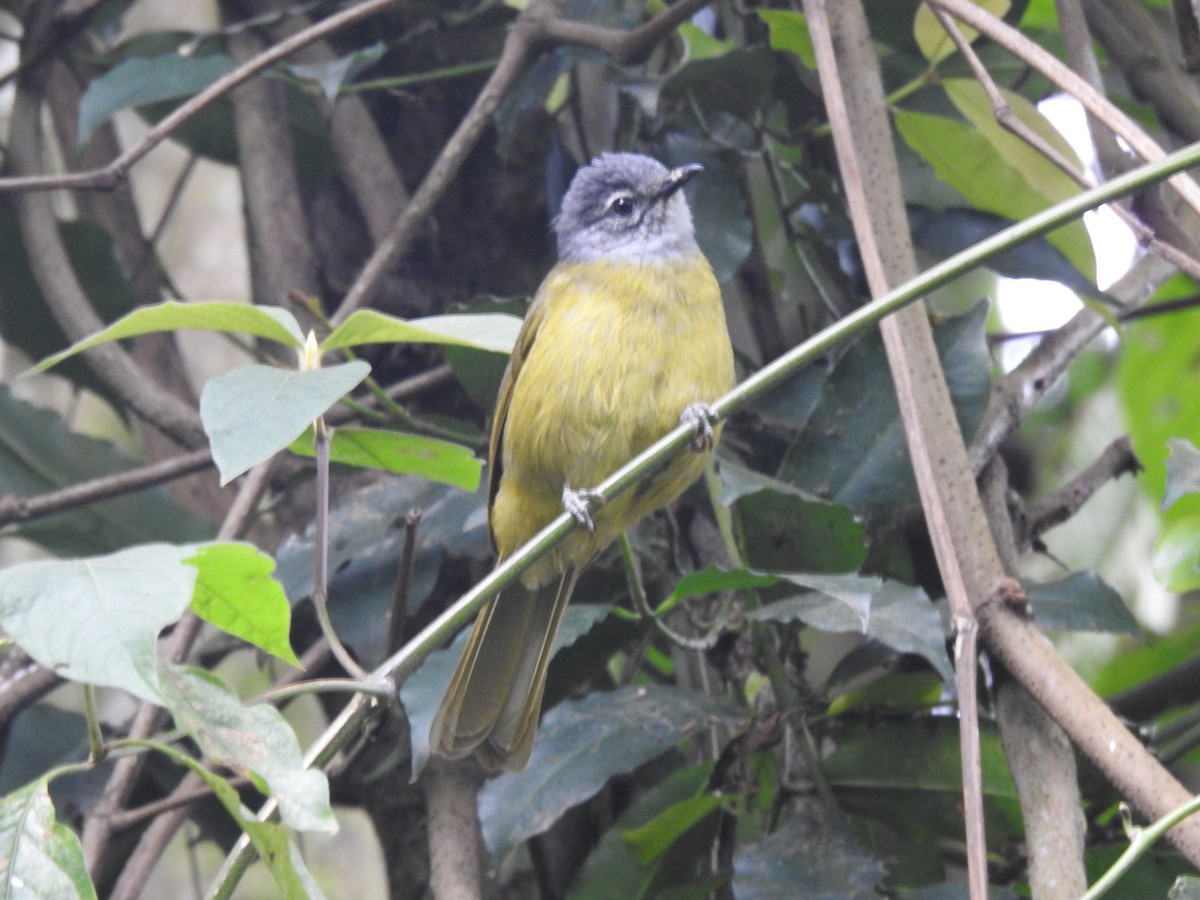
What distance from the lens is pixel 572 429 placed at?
2.51 meters

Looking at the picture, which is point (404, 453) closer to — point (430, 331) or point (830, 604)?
point (430, 331)

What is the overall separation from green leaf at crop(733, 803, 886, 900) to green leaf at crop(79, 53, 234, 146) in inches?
84.4

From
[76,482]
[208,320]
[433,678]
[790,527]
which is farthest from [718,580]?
[76,482]

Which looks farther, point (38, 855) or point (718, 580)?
point (718, 580)

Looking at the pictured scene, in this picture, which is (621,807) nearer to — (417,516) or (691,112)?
(417,516)

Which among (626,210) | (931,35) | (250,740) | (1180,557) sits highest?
(931,35)

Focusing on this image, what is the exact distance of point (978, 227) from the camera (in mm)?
2938

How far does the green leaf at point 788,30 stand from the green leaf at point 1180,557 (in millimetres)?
1223

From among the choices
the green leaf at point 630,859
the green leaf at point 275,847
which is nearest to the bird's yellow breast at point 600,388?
the green leaf at point 630,859

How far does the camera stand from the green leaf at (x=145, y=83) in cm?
298

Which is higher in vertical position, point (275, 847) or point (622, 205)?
point (622, 205)

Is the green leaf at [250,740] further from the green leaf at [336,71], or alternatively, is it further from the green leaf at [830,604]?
the green leaf at [336,71]

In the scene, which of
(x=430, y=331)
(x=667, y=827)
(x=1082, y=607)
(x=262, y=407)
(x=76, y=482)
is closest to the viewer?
(x=262, y=407)

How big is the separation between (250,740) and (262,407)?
352mm
